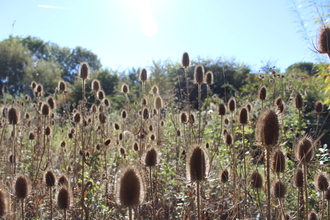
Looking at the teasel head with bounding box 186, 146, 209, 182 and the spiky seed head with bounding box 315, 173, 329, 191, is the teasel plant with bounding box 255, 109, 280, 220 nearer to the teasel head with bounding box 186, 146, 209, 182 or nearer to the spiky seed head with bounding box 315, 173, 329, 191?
the teasel head with bounding box 186, 146, 209, 182

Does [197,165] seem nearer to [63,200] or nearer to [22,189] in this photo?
[63,200]

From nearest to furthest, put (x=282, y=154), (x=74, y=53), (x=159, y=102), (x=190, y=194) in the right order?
1. (x=282, y=154)
2. (x=190, y=194)
3. (x=159, y=102)
4. (x=74, y=53)

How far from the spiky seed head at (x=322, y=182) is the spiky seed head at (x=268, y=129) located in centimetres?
81

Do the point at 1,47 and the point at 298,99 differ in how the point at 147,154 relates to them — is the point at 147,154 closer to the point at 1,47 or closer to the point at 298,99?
the point at 298,99

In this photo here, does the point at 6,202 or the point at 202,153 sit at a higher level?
the point at 202,153

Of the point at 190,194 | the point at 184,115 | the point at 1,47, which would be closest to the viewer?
the point at 190,194

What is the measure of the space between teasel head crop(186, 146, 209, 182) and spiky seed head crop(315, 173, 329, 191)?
0.94m

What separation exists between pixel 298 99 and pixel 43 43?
147 ft

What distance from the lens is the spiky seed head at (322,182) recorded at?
6.92ft

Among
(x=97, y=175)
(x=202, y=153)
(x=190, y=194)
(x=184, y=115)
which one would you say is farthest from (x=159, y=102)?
(x=202, y=153)

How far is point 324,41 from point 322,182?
1093mm

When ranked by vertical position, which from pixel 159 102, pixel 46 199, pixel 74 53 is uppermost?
pixel 74 53

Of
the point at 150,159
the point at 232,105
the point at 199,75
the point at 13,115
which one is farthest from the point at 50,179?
the point at 232,105

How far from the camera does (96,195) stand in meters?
3.16
